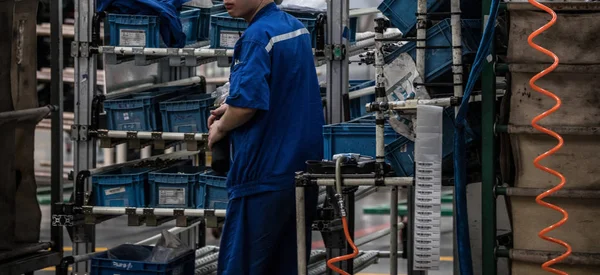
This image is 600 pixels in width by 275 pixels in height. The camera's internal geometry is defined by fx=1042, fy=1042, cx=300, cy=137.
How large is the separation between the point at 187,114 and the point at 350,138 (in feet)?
5.62

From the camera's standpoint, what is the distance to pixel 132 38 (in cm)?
773

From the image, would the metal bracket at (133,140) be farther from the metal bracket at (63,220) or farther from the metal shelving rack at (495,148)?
the metal shelving rack at (495,148)

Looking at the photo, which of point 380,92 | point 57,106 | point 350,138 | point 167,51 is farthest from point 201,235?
point 380,92

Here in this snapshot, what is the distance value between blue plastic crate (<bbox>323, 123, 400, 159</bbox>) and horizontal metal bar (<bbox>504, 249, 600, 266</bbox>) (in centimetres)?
117

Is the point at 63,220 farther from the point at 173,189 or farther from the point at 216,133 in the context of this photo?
the point at 216,133

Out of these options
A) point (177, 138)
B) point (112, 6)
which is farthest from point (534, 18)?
point (112, 6)

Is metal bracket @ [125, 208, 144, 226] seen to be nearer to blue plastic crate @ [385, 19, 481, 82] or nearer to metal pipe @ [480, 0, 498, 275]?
blue plastic crate @ [385, 19, 481, 82]

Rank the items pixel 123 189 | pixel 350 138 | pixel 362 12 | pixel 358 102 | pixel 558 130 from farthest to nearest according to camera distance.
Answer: pixel 358 102 → pixel 362 12 → pixel 123 189 → pixel 350 138 → pixel 558 130

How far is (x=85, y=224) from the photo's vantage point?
7.87 m

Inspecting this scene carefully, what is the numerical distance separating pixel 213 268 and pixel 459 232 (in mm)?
3130

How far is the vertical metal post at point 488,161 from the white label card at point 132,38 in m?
3.00

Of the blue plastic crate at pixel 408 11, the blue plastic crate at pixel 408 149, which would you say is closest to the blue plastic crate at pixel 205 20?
the blue plastic crate at pixel 408 11

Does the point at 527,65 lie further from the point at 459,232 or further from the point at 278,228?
the point at 278,228

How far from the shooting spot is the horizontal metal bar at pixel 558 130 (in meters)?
5.29
